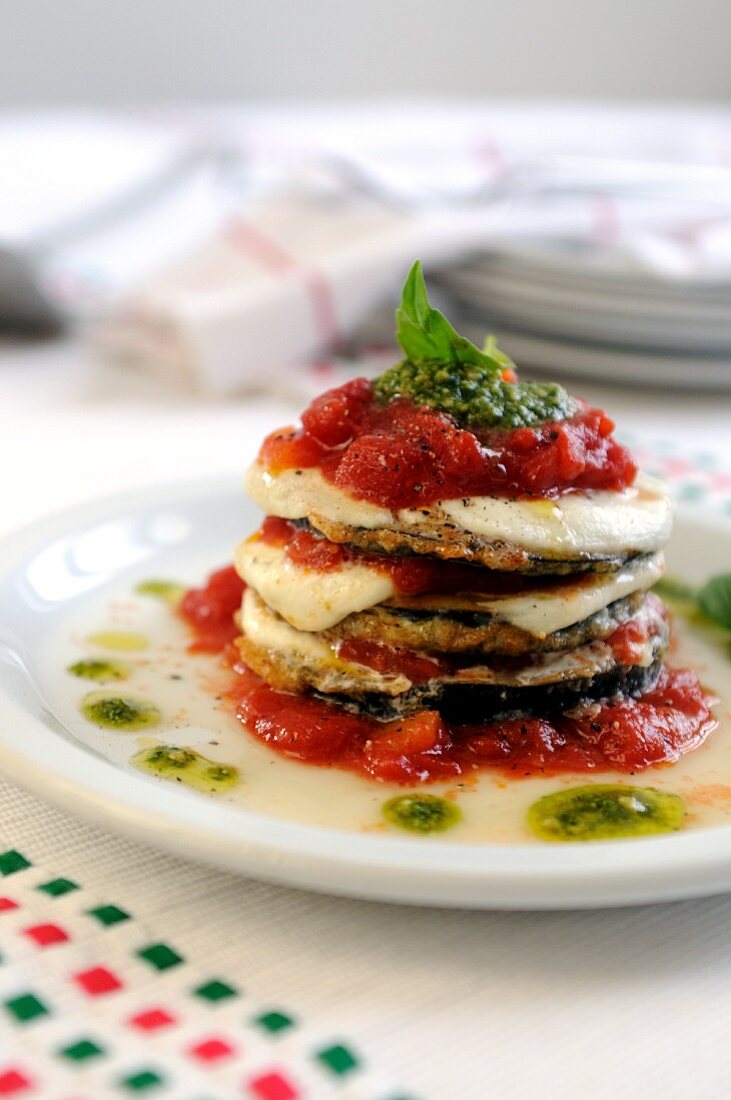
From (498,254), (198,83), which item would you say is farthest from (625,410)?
(198,83)

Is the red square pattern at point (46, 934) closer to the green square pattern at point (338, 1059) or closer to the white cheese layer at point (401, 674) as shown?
the green square pattern at point (338, 1059)

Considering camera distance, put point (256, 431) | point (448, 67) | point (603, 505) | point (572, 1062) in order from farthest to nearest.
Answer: point (448, 67), point (256, 431), point (603, 505), point (572, 1062)

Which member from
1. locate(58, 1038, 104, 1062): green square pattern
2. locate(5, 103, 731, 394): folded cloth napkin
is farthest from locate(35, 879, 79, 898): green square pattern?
locate(5, 103, 731, 394): folded cloth napkin

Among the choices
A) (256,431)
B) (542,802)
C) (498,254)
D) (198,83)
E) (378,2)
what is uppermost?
(378,2)

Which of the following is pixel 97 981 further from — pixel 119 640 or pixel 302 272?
pixel 302 272

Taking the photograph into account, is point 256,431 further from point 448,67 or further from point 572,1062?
point 448,67

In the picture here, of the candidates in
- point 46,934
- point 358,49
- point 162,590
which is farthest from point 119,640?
point 358,49

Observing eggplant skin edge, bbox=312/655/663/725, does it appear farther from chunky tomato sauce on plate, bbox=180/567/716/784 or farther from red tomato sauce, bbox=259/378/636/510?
red tomato sauce, bbox=259/378/636/510
